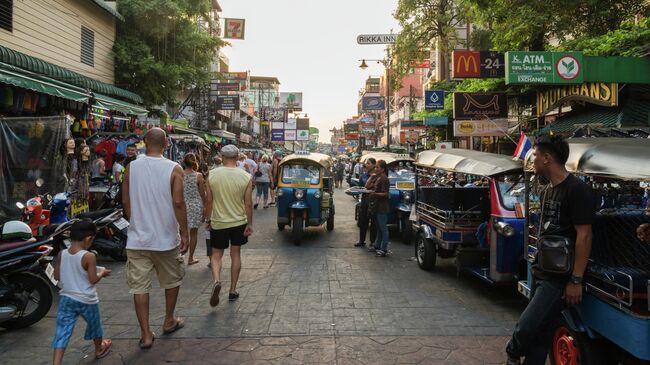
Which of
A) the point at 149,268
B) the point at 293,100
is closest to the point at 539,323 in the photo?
the point at 149,268

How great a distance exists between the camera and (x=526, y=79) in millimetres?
10422

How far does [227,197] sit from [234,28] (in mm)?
16179

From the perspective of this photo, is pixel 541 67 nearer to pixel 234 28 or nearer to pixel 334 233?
pixel 334 233

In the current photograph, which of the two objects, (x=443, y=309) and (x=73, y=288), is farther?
(x=443, y=309)

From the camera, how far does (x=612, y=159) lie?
3281 millimetres

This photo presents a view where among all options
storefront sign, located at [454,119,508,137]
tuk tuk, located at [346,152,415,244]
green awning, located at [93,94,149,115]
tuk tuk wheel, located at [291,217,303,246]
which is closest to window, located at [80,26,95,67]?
green awning, located at [93,94,149,115]

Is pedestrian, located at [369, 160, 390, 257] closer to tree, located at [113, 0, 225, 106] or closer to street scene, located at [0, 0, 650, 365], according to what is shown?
street scene, located at [0, 0, 650, 365]

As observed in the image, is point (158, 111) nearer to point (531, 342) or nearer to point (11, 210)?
point (11, 210)

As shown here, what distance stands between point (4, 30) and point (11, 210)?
20.0 ft

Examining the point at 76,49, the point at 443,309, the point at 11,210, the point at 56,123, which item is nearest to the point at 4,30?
the point at 76,49

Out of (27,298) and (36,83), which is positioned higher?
(36,83)

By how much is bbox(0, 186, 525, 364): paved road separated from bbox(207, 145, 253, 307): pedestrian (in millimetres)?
586

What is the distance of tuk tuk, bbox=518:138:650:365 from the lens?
3.06 m

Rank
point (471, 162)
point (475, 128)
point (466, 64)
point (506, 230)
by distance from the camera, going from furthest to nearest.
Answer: point (475, 128) < point (466, 64) < point (471, 162) < point (506, 230)
